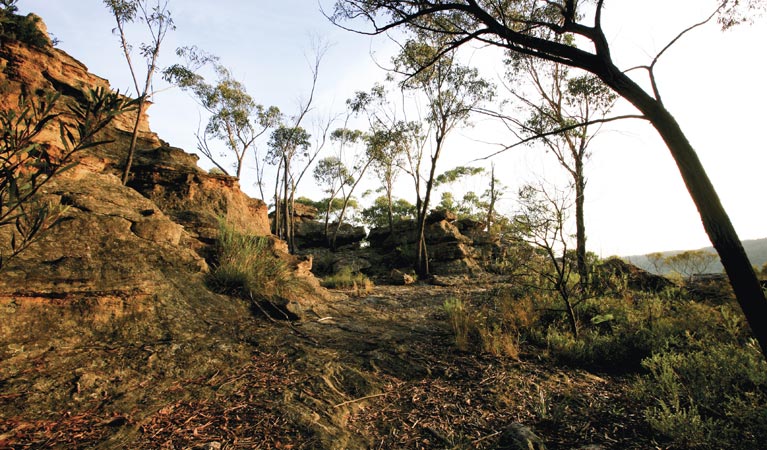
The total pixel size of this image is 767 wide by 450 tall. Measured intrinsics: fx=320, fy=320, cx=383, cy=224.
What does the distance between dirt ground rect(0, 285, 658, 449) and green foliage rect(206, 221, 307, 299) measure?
1.33 m

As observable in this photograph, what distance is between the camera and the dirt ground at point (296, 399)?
7.22 feet

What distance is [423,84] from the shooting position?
57.4 ft

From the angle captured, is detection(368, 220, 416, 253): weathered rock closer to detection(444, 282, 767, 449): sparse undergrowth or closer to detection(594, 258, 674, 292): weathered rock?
detection(594, 258, 674, 292): weathered rock

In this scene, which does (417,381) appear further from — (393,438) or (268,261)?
(268,261)

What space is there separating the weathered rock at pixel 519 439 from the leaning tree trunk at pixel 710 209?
159 cm

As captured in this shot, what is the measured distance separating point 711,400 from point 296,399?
11.7 ft

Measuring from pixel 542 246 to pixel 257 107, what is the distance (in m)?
24.6

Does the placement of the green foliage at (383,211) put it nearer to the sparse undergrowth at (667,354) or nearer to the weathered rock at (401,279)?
the weathered rock at (401,279)

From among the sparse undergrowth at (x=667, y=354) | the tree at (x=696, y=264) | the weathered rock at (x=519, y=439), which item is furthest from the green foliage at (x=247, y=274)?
the tree at (x=696, y=264)

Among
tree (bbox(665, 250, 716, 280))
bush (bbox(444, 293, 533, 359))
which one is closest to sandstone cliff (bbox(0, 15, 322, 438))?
bush (bbox(444, 293, 533, 359))

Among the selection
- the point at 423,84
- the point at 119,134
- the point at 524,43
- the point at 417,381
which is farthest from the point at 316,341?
the point at 423,84

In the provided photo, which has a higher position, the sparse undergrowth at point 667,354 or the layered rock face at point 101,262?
the layered rock face at point 101,262

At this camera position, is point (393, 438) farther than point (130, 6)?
No

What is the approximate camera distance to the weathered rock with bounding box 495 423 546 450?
2201mm
